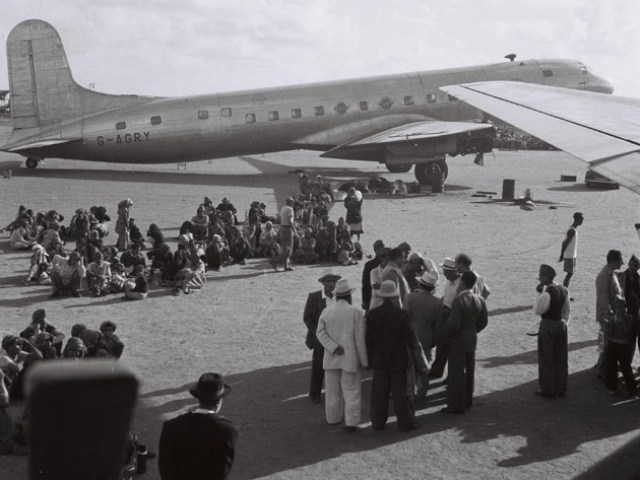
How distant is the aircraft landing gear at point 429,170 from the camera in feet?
89.1

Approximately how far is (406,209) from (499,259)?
7.33m

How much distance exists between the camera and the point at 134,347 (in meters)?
10.0

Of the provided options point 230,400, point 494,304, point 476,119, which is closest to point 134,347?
point 230,400

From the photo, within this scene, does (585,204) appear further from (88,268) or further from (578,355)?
(88,268)

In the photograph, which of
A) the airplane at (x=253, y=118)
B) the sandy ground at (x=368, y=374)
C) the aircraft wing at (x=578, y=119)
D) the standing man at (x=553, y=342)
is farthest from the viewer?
the airplane at (x=253, y=118)

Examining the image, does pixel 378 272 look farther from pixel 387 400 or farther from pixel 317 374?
pixel 387 400

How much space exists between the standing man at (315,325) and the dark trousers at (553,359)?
2646mm

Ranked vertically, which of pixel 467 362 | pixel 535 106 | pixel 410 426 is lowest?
pixel 410 426

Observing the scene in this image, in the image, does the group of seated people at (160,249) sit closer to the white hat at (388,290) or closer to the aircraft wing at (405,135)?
the white hat at (388,290)

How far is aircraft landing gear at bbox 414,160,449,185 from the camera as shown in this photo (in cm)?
2717

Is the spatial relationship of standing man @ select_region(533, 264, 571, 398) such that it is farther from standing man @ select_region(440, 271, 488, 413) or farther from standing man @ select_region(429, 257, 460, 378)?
standing man @ select_region(429, 257, 460, 378)

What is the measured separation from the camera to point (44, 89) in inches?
1141

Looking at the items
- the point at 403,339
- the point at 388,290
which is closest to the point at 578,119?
the point at 388,290

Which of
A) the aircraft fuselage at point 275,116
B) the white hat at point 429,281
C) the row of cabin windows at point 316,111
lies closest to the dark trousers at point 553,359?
the white hat at point 429,281
